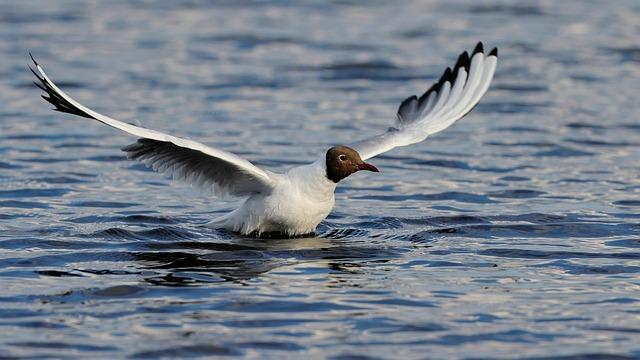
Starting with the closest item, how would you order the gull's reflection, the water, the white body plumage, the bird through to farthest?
the water
the gull's reflection
the bird
the white body plumage

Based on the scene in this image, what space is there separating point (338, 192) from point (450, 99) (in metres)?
1.36

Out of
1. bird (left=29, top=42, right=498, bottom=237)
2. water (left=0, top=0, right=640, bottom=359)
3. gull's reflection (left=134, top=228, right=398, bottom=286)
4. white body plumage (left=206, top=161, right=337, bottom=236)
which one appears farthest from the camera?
white body plumage (left=206, top=161, right=337, bottom=236)

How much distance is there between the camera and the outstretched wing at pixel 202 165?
1011 centimetres

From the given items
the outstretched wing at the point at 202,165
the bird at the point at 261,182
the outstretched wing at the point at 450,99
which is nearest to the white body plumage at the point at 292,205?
the bird at the point at 261,182

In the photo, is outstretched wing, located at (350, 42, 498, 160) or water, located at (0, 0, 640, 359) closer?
water, located at (0, 0, 640, 359)

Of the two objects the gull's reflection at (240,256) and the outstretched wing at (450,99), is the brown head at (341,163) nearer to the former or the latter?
the gull's reflection at (240,256)

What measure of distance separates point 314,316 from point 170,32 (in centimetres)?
1425

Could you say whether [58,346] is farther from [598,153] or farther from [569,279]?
[598,153]

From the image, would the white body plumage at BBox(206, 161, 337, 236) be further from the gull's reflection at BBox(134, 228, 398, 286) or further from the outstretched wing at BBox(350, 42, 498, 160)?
the outstretched wing at BBox(350, 42, 498, 160)

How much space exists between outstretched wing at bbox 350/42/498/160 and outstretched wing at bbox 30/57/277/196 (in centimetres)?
173

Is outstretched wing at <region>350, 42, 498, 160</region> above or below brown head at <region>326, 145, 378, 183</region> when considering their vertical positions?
above

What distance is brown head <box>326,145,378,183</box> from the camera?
10.8m

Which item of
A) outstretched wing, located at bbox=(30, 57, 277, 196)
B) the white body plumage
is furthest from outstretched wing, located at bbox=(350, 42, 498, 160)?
outstretched wing, located at bbox=(30, 57, 277, 196)

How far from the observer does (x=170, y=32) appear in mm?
22203
